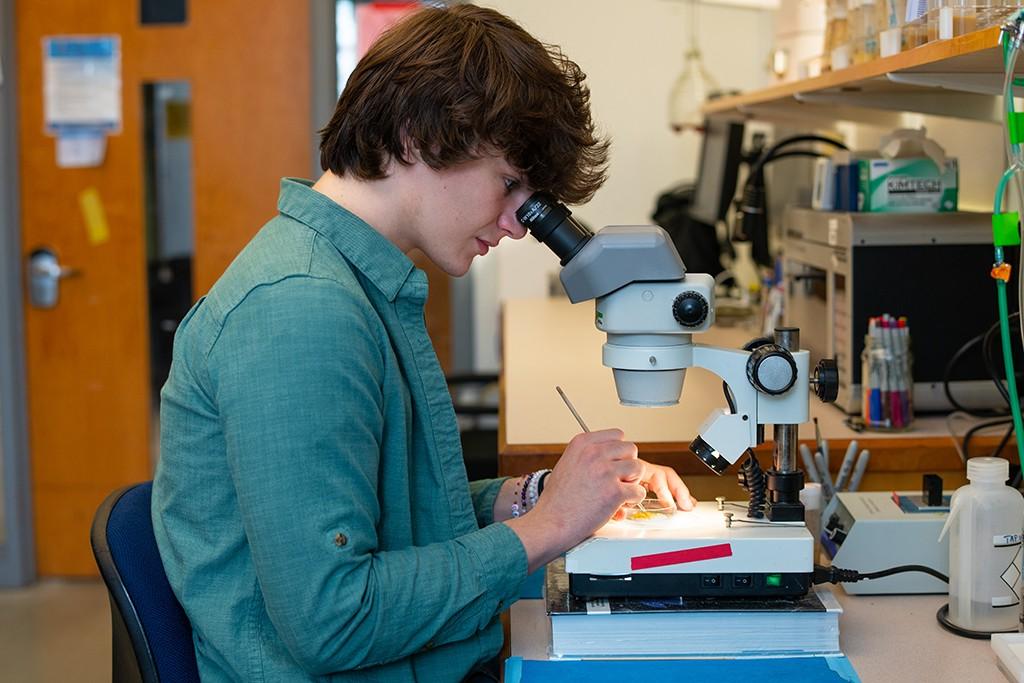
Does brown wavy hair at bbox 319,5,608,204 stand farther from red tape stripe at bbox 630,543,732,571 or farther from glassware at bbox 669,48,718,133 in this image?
glassware at bbox 669,48,718,133

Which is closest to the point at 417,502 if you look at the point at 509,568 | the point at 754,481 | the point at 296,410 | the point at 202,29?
the point at 509,568

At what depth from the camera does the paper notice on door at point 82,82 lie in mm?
3607

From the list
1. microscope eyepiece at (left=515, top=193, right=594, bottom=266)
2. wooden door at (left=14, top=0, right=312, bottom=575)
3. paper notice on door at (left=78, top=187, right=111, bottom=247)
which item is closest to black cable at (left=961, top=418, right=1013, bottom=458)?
microscope eyepiece at (left=515, top=193, right=594, bottom=266)

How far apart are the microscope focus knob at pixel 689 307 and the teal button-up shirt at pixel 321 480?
265 millimetres

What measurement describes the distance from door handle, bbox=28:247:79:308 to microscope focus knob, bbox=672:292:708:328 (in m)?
2.88

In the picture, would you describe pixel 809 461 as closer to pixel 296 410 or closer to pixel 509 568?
pixel 509 568

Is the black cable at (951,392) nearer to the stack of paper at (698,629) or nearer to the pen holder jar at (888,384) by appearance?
the pen holder jar at (888,384)

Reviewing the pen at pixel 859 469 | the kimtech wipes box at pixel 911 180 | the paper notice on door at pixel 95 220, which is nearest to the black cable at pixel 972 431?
the pen at pixel 859 469

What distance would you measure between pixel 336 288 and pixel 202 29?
2.73 metres

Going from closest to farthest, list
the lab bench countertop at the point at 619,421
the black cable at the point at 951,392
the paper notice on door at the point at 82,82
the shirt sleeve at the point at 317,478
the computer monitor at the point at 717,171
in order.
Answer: the shirt sleeve at the point at 317,478
the lab bench countertop at the point at 619,421
the black cable at the point at 951,392
the computer monitor at the point at 717,171
the paper notice on door at the point at 82,82

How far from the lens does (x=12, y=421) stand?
12.0 feet

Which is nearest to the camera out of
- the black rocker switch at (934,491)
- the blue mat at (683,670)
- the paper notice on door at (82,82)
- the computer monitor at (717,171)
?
the blue mat at (683,670)

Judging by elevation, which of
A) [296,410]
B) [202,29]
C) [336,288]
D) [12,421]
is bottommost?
[12,421]

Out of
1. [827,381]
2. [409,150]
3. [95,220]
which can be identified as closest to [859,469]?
[827,381]
